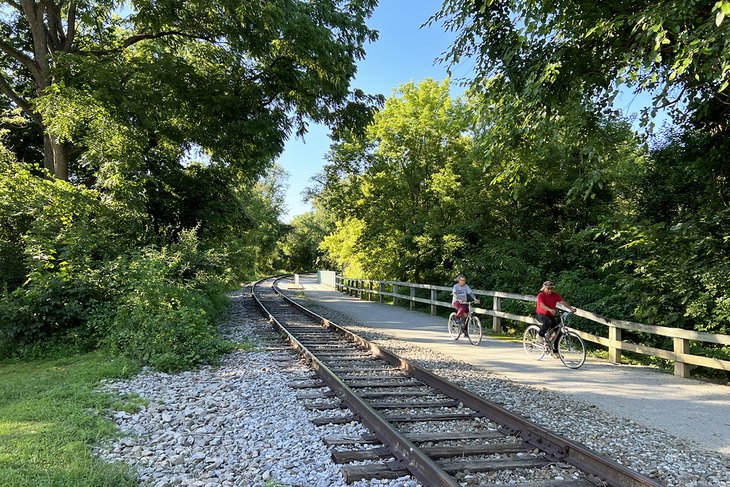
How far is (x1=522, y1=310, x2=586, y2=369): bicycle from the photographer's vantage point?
8.38 m

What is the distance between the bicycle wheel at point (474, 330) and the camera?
35.4 ft

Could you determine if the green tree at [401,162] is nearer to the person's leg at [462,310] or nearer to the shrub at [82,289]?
the person's leg at [462,310]

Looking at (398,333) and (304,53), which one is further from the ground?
(304,53)

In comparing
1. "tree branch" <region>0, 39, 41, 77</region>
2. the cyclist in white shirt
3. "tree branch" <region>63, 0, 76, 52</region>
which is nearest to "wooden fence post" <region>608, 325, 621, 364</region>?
the cyclist in white shirt

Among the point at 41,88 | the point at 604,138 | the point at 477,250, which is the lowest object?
the point at 477,250

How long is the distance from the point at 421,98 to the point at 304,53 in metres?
14.0

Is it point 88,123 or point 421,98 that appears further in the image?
point 421,98

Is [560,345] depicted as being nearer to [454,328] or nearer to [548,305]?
[548,305]

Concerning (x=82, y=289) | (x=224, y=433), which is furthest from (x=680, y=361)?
(x=82, y=289)

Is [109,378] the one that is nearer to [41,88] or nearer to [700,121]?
[41,88]

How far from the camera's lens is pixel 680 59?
5.30m

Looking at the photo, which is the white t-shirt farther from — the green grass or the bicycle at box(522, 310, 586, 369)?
the green grass

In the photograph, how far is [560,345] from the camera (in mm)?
9438

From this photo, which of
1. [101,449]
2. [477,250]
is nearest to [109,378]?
[101,449]
